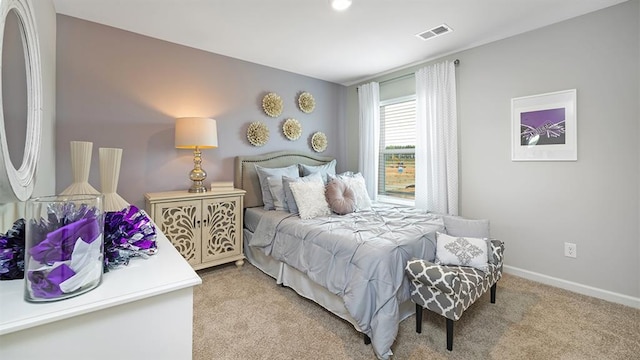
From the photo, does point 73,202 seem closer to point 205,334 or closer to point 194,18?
point 205,334

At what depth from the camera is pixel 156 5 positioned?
2.24 metres

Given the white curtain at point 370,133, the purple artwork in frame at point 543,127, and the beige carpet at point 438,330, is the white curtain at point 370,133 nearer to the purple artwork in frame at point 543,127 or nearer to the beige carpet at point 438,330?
the purple artwork in frame at point 543,127

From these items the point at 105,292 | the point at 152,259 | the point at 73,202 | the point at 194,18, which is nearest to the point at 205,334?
the point at 152,259

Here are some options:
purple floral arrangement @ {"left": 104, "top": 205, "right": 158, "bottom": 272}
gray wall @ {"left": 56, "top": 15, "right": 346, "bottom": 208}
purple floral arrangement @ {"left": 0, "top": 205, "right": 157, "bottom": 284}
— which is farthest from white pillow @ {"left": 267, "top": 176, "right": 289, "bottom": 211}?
purple floral arrangement @ {"left": 0, "top": 205, "right": 157, "bottom": 284}

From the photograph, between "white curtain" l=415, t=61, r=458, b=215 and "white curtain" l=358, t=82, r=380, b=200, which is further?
"white curtain" l=358, t=82, r=380, b=200

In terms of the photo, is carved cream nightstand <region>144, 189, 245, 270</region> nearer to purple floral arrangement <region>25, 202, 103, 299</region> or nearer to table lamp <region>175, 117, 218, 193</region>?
table lamp <region>175, 117, 218, 193</region>

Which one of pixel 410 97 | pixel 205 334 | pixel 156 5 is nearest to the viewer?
pixel 205 334

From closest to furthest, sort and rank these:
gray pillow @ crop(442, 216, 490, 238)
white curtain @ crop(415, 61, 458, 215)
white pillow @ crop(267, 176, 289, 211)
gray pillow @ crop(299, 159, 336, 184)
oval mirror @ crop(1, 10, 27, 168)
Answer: oval mirror @ crop(1, 10, 27, 168) → gray pillow @ crop(442, 216, 490, 238) → white pillow @ crop(267, 176, 289, 211) → white curtain @ crop(415, 61, 458, 215) → gray pillow @ crop(299, 159, 336, 184)

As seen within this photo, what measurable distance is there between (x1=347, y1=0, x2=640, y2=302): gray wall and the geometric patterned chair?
1210 millimetres

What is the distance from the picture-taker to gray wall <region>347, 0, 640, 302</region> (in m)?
2.18

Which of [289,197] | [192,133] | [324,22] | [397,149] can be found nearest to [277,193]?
[289,197]

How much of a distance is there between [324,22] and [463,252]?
225cm

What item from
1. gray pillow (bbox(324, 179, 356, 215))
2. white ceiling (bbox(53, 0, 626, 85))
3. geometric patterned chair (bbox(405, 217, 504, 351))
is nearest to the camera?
geometric patterned chair (bbox(405, 217, 504, 351))

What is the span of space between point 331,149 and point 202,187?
2.15 metres
